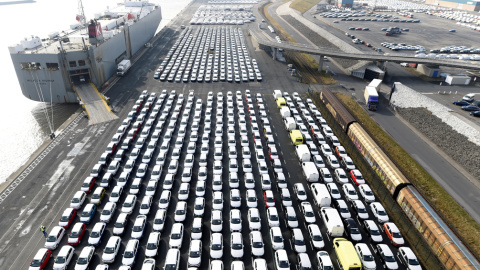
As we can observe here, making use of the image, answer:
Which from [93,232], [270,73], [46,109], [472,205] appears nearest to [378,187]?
[472,205]

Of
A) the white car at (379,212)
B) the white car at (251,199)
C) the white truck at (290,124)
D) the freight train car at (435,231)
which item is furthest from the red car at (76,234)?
the freight train car at (435,231)

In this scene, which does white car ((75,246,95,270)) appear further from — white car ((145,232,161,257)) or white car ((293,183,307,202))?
white car ((293,183,307,202))

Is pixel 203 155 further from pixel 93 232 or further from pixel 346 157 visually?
pixel 346 157

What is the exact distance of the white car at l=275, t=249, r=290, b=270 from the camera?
28.7m

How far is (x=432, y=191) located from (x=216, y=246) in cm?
3050

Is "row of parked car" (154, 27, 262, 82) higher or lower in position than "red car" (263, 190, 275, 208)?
higher

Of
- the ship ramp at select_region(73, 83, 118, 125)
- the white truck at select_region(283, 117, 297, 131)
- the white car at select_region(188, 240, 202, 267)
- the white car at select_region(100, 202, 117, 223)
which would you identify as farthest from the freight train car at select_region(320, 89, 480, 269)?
the ship ramp at select_region(73, 83, 118, 125)

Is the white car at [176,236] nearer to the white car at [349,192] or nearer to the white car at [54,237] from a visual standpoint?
the white car at [54,237]

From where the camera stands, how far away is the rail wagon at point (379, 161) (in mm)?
38438

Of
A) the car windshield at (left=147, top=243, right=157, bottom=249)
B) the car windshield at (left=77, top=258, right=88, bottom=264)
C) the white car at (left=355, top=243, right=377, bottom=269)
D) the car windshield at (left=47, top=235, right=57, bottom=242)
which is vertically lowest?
the white car at (left=355, top=243, right=377, bottom=269)

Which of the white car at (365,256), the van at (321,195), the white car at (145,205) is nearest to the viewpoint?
the white car at (365,256)

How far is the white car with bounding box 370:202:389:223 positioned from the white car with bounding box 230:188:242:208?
16.5 meters

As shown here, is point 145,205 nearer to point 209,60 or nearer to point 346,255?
point 346,255

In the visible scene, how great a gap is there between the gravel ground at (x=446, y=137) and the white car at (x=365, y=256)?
25609 millimetres
